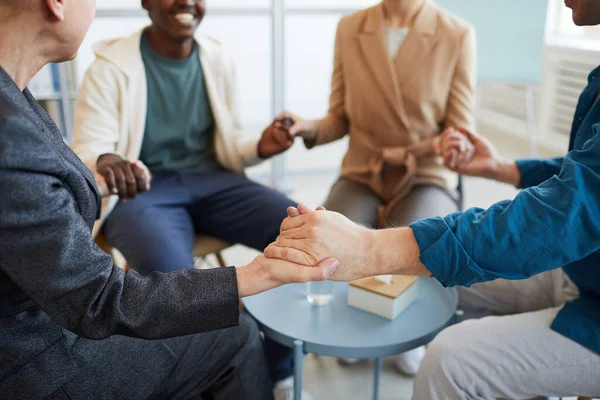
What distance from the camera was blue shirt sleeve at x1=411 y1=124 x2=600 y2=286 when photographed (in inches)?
42.8

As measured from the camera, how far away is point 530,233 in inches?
43.1

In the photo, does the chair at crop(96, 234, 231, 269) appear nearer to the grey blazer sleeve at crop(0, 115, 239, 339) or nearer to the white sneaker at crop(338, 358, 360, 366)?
the white sneaker at crop(338, 358, 360, 366)

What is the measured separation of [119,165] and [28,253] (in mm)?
856

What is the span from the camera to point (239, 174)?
222 centimetres

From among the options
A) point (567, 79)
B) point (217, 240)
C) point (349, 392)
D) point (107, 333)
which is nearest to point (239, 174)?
point (217, 240)

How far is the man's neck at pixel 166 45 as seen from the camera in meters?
2.11

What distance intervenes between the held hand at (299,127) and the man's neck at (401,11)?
1.48 ft

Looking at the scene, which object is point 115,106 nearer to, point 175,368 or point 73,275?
point 175,368

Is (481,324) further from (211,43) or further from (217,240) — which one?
(211,43)

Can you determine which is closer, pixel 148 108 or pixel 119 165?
pixel 119 165

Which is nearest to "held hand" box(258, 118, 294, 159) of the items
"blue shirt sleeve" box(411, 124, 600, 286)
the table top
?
the table top

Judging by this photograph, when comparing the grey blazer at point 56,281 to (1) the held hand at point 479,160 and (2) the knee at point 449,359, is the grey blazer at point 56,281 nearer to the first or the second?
(2) the knee at point 449,359

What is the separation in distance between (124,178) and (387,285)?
2.58ft

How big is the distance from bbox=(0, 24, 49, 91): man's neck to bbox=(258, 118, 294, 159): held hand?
1131 mm
